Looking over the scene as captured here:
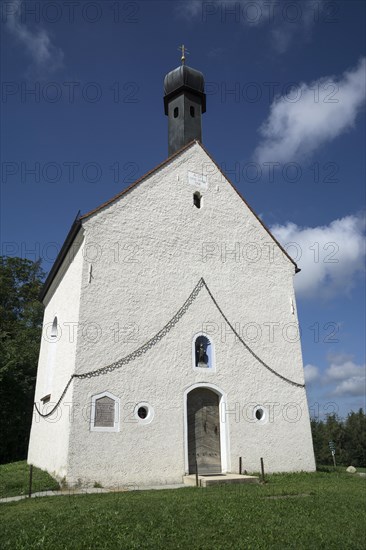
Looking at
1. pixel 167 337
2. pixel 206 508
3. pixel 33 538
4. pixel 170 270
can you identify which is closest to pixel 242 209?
pixel 170 270

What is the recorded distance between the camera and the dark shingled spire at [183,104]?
18.2 m

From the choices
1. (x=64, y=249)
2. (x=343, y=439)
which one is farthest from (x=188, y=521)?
(x=343, y=439)

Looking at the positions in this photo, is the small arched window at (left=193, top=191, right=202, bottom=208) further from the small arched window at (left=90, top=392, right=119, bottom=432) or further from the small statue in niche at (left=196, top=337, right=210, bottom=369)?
the small arched window at (left=90, top=392, right=119, bottom=432)

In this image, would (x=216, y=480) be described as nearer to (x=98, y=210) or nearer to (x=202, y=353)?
(x=202, y=353)

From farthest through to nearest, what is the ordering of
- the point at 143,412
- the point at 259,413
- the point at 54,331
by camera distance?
the point at 54,331
the point at 259,413
the point at 143,412

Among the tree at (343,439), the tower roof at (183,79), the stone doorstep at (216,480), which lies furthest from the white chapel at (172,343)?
the tree at (343,439)

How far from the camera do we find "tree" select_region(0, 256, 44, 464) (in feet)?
73.2

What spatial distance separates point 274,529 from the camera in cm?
687

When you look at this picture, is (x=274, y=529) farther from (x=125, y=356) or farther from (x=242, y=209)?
(x=242, y=209)

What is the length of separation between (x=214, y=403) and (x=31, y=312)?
63.6ft

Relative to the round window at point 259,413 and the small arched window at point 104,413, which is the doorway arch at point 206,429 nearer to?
the round window at point 259,413

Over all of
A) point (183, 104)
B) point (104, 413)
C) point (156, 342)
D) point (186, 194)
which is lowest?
point (104, 413)

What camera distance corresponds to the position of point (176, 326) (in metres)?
13.6

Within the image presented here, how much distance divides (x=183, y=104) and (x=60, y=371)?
11872 millimetres
